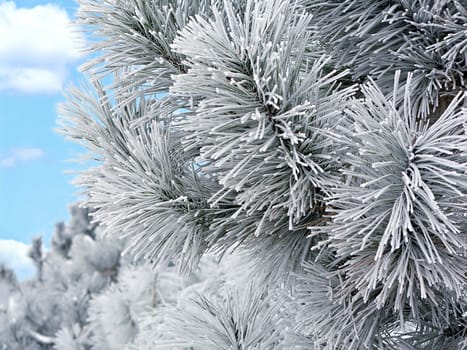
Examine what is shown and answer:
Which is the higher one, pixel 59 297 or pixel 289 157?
pixel 289 157

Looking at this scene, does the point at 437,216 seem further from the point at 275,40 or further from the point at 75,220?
the point at 75,220

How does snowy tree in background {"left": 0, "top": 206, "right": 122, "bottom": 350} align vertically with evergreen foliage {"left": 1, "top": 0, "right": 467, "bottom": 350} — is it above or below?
below

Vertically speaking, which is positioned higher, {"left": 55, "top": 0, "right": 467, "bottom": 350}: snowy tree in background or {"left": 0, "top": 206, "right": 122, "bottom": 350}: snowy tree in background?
{"left": 55, "top": 0, "right": 467, "bottom": 350}: snowy tree in background

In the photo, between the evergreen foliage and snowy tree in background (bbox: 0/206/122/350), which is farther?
snowy tree in background (bbox: 0/206/122/350)

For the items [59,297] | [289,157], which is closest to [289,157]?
[289,157]

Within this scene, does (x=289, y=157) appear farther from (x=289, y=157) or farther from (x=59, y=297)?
(x=59, y=297)

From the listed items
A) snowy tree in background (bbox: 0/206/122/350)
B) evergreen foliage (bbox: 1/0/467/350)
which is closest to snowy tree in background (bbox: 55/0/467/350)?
evergreen foliage (bbox: 1/0/467/350)

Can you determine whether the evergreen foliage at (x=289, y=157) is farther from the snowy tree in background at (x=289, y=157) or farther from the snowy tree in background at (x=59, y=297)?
the snowy tree in background at (x=59, y=297)

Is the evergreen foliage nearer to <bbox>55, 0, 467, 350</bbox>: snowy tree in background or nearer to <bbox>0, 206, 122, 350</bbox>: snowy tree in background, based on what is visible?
<bbox>55, 0, 467, 350</bbox>: snowy tree in background

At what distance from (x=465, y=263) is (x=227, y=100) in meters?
0.21

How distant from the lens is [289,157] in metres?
0.43

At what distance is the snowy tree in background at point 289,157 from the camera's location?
0.40 meters

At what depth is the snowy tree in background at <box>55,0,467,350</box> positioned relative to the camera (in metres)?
0.40

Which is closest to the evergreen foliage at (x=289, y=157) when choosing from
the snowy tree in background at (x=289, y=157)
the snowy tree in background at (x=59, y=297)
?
the snowy tree in background at (x=289, y=157)
